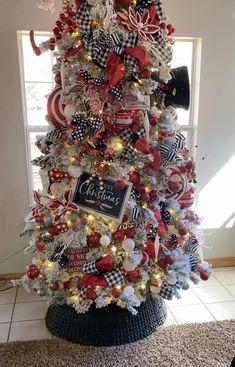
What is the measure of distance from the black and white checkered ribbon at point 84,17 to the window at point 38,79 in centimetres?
77

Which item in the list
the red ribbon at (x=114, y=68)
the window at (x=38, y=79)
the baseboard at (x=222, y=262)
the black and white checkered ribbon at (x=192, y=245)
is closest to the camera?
the red ribbon at (x=114, y=68)

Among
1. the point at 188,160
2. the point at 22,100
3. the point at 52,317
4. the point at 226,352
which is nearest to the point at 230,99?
the point at 188,160

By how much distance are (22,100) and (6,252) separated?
45.7 inches

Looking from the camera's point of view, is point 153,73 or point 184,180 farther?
point 184,180

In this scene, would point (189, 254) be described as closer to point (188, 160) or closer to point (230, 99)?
Answer: point (188, 160)

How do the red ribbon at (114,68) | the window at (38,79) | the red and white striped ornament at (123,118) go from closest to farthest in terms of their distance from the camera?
the red ribbon at (114,68) → the red and white striped ornament at (123,118) → the window at (38,79)

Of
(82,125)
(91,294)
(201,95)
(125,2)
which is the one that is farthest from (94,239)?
(201,95)

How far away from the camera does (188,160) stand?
197cm

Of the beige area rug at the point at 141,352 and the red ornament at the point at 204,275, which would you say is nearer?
the beige area rug at the point at 141,352

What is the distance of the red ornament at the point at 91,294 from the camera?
172cm

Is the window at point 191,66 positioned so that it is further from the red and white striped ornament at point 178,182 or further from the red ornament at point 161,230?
the red ornament at point 161,230

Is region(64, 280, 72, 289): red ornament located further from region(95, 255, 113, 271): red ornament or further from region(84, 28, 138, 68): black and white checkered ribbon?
region(84, 28, 138, 68): black and white checkered ribbon

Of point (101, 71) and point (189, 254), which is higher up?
point (101, 71)

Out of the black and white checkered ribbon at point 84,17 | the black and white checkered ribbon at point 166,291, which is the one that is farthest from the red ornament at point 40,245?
the black and white checkered ribbon at point 84,17
